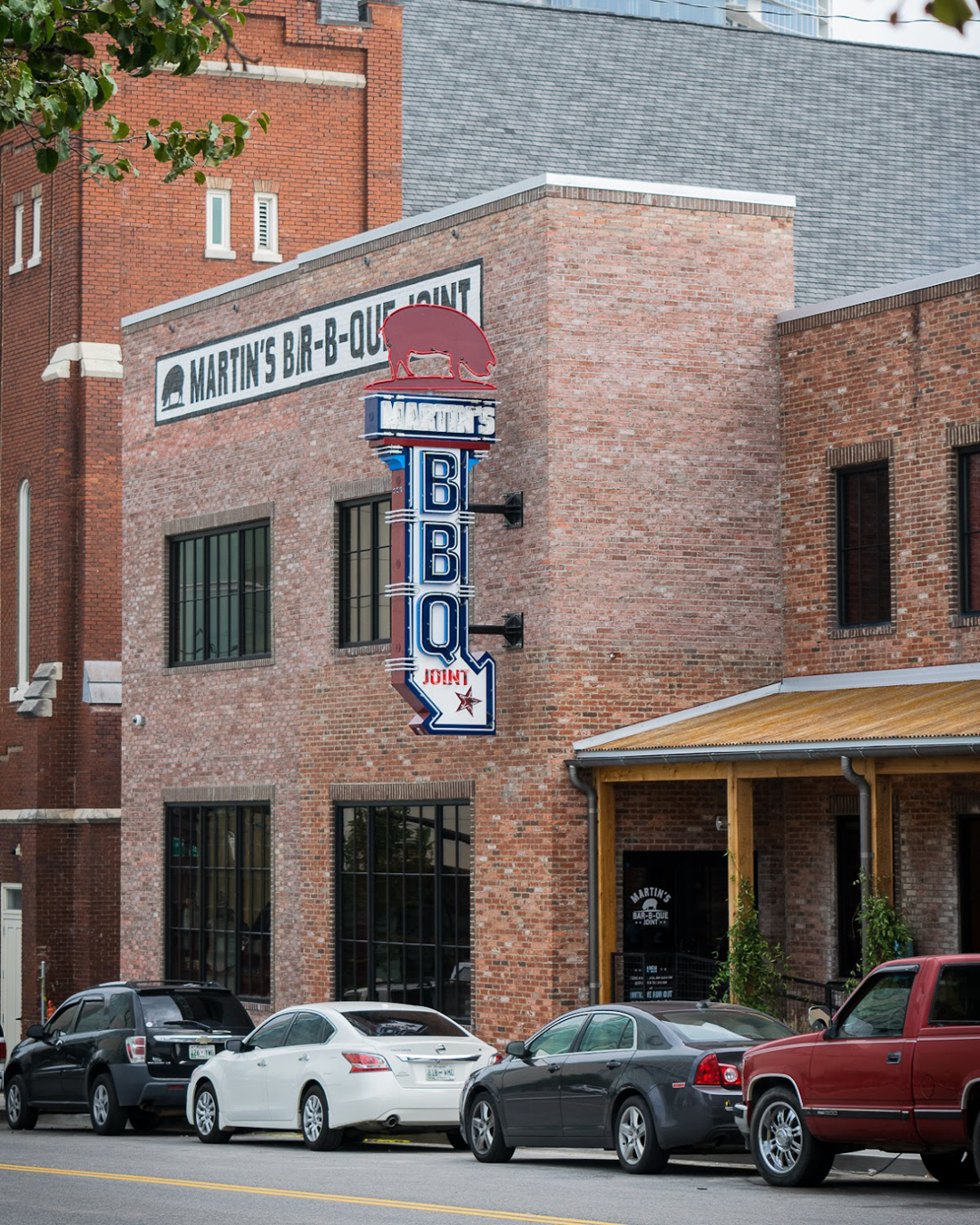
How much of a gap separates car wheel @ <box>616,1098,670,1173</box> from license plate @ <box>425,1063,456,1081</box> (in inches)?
97.1

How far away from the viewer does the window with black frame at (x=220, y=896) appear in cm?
2677

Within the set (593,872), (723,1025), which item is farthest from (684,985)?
(723,1025)

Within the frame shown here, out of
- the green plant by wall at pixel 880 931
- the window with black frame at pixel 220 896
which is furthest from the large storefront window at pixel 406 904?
the green plant by wall at pixel 880 931

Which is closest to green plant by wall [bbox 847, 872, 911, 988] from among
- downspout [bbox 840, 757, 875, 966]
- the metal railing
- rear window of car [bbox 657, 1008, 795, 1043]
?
downspout [bbox 840, 757, 875, 966]

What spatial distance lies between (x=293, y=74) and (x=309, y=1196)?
78.2ft

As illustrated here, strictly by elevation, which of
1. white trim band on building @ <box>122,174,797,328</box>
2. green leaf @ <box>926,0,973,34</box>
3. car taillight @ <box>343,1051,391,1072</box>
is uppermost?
white trim band on building @ <box>122,174,797,328</box>

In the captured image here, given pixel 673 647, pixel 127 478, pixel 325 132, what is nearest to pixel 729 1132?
pixel 673 647

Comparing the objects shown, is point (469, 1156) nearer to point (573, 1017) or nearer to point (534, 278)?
point (573, 1017)

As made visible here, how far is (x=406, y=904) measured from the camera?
78.6 ft

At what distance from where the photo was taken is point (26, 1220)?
13.1m

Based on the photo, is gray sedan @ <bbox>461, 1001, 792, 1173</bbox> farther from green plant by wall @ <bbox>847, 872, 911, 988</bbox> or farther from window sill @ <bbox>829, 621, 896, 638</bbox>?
window sill @ <bbox>829, 621, 896, 638</bbox>

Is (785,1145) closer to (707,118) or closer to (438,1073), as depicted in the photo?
(438,1073)

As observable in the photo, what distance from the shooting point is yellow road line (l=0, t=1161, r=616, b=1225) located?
40.9 feet

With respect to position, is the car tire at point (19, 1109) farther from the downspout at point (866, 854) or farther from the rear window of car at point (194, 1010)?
the downspout at point (866, 854)
